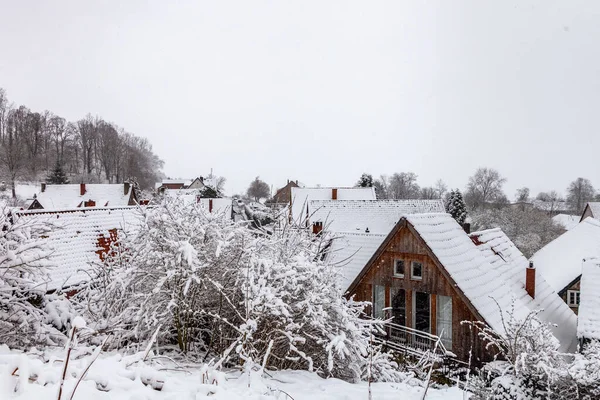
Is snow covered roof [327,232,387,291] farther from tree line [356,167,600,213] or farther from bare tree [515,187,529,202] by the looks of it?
bare tree [515,187,529,202]

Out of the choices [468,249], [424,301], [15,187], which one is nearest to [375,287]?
[424,301]

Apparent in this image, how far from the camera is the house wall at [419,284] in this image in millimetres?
11625

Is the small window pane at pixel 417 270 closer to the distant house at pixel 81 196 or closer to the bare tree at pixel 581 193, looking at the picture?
the distant house at pixel 81 196

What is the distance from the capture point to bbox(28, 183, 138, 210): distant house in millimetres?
35688

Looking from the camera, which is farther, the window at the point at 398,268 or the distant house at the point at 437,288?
the window at the point at 398,268

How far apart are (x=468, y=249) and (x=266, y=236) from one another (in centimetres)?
894

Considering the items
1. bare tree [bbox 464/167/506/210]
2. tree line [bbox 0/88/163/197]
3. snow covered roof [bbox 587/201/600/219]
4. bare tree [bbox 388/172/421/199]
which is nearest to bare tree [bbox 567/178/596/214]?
bare tree [bbox 464/167/506/210]

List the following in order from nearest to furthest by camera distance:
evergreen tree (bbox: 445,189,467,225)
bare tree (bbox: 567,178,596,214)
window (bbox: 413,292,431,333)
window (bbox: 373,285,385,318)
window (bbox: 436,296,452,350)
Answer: window (bbox: 436,296,452,350) < window (bbox: 413,292,431,333) < window (bbox: 373,285,385,318) < evergreen tree (bbox: 445,189,467,225) < bare tree (bbox: 567,178,596,214)

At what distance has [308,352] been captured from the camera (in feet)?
19.3

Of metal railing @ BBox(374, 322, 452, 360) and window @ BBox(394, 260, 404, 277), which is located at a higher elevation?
window @ BBox(394, 260, 404, 277)

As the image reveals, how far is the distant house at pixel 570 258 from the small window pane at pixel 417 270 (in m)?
11.8

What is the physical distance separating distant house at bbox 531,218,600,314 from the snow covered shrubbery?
60.4ft

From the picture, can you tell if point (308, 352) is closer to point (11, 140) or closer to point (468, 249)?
point (468, 249)

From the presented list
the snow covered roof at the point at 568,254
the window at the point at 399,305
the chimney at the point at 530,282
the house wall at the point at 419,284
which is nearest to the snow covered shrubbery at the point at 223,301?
the house wall at the point at 419,284
